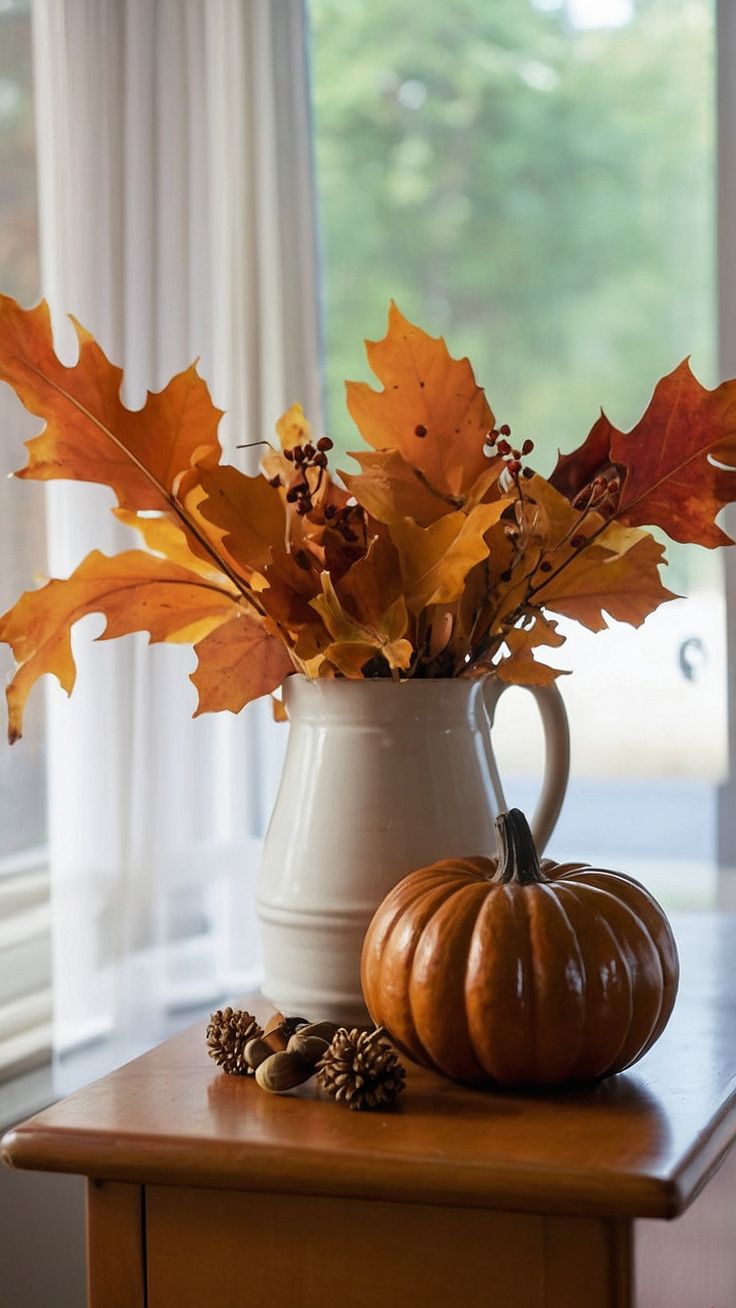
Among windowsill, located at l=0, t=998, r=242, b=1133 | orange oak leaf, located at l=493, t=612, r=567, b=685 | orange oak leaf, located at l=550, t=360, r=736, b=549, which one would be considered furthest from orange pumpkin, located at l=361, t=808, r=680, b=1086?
windowsill, located at l=0, t=998, r=242, b=1133

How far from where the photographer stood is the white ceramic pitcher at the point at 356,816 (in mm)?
869

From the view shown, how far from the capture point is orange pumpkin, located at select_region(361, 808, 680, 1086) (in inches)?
28.8

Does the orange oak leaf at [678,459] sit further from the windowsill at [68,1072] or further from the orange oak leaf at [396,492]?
the windowsill at [68,1072]

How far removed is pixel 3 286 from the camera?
1.49 m

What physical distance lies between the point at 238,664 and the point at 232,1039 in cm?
23

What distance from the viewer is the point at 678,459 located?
0.87 m

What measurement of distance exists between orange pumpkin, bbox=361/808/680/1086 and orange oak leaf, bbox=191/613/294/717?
0.18 meters

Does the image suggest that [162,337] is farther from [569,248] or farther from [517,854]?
[517,854]

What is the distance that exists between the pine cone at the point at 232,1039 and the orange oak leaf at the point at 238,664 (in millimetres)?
187

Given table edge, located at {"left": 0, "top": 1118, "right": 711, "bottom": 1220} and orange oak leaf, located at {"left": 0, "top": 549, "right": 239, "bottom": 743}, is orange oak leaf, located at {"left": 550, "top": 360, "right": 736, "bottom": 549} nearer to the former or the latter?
orange oak leaf, located at {"left": 0, "top": 549, "right": 239, "bottom": 743}

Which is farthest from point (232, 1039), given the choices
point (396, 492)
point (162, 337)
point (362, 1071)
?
point (162, 337)

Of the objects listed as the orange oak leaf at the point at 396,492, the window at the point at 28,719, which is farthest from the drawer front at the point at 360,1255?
the window at the point at 28,719

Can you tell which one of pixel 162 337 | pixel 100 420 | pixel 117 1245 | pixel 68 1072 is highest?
pixel 162 337

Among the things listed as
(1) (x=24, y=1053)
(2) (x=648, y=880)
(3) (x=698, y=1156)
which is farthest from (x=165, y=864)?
(3) (x=698, y=1156)
